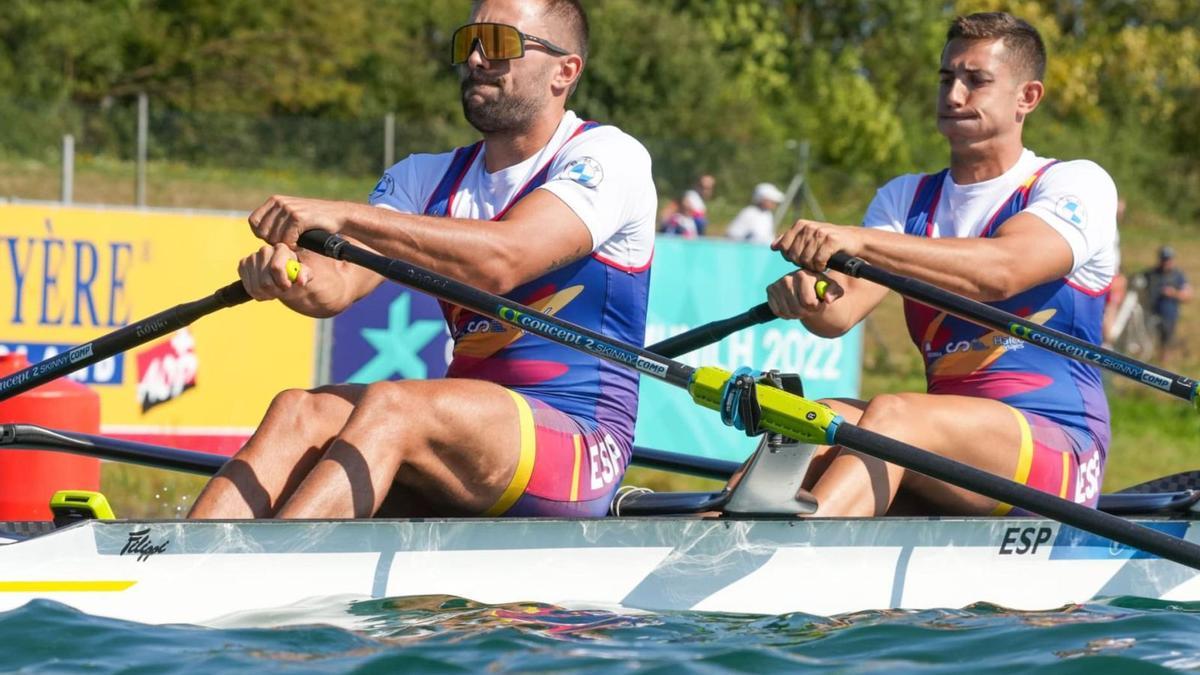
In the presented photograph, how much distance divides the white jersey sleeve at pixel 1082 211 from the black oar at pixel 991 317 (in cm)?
31

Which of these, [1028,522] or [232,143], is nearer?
[1028,522]

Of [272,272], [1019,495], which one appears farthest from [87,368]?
[1019,495]

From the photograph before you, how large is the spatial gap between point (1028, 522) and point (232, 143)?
15941 mm

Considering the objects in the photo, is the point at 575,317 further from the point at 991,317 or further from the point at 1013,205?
the point at 1013,205

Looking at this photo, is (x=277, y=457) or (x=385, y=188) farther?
(x=385, y=188)

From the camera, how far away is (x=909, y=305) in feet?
18.5

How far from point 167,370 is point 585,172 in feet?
17.3

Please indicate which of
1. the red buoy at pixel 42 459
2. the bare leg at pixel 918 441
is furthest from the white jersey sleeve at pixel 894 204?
the red buoy at pixel 42 459

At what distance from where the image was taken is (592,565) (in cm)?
471

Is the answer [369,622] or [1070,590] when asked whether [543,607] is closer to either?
[369,622]

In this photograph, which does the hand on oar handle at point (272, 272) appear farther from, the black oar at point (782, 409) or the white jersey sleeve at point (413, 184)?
the white jersey sleeve at point (413, 184)

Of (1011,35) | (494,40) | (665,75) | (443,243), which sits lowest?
(443,243)

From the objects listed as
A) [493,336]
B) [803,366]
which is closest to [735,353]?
[803,366]

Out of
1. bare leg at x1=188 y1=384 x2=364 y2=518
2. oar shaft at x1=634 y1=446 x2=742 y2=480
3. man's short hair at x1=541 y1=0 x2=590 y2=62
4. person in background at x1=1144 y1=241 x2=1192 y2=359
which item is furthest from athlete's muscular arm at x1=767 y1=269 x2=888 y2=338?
person in background at x1=1144 y1=241 x2=1192 y2=359
